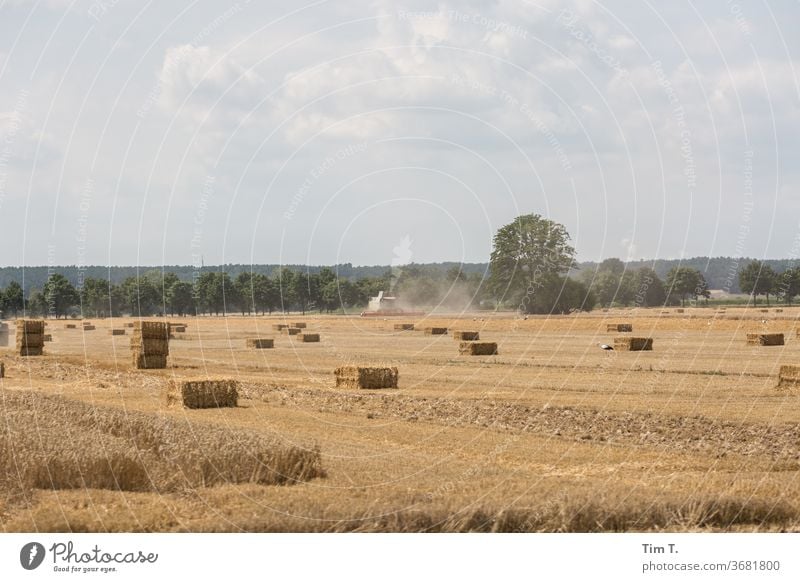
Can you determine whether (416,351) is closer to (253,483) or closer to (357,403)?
(357,403)

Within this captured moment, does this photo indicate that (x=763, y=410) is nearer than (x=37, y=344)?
Yes

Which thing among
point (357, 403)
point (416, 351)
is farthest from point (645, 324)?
point (357, 403)

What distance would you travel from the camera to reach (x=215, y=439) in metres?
21.2

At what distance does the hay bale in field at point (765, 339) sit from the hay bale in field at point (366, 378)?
3522cm

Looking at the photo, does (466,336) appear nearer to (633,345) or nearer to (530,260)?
(633,345)

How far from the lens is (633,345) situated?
226 feet

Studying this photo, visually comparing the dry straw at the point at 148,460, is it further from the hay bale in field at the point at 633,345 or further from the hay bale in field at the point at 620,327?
the hay bale in field at the point at 620,327

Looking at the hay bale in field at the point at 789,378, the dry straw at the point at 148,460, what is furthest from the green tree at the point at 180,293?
the dry straw at the point at 148,460

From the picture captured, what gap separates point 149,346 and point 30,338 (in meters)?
15.1

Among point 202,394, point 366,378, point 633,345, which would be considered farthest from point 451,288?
point 202,394

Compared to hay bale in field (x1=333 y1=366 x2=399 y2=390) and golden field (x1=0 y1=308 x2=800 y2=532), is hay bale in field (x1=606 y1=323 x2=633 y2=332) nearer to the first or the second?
golden field (x1=0 y1=308 x2=800 y2=532)
